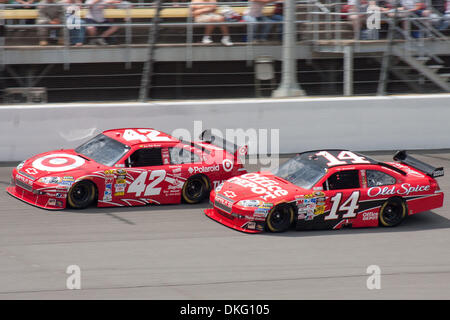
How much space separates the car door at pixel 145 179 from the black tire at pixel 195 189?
283 mm

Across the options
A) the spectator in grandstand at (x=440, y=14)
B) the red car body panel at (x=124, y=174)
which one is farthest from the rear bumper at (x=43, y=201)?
the spectator in grandstand at (x=440, y=14)

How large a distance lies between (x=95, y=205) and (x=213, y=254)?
2.68 metres

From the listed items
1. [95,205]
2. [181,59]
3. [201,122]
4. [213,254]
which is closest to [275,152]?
[201,122]

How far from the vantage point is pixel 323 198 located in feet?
34.0

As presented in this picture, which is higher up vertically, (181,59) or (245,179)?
(181,59)

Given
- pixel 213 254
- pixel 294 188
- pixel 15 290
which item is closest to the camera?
pixel 15 290

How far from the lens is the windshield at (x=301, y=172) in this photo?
416 inches

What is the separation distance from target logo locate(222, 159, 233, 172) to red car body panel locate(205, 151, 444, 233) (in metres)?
0.85

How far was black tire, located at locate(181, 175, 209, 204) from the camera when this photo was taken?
38.3 ft

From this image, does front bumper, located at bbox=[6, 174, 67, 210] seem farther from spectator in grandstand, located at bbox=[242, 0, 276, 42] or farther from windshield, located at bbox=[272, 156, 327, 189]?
spectator in grandstand, located at bbox=[242, 0, 276, 42]

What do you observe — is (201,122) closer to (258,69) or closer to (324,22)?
(258,69)

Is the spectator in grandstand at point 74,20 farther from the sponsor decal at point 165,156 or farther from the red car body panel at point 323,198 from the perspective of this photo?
the red car body panel at point 323,198

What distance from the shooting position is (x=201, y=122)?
1470cm

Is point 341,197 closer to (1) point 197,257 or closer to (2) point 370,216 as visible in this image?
(2) point 370,216
